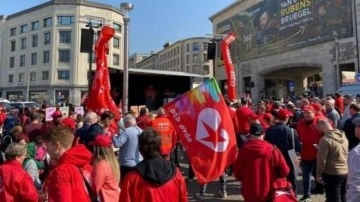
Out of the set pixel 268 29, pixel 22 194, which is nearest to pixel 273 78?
pixel 268 29

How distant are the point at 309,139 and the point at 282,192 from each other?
3.10 meters

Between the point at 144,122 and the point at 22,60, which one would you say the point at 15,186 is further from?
the point at 22,60

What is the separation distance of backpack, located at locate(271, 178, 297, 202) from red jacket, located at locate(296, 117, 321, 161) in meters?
2.91

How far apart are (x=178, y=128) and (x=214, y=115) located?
604mm

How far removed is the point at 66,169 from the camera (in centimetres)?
302

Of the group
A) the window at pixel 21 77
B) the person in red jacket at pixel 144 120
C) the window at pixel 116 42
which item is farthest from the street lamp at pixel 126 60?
the window at pixel 21 77

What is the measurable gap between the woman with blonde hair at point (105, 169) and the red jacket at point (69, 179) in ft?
1.44

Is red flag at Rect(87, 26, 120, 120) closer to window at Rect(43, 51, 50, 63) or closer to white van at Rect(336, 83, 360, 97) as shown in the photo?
white van at Rect(336, 83, 360, 97)

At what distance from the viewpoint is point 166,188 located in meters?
3.03

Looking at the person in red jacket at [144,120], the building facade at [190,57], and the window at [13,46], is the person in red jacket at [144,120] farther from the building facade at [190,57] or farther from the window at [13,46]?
the building facade at [190,57]

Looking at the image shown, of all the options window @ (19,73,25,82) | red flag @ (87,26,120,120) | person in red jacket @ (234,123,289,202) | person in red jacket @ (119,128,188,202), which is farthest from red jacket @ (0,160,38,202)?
window @ (19,73,25,82)

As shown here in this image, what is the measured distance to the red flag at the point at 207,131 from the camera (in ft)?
20.0

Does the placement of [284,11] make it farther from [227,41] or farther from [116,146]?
[116,146]

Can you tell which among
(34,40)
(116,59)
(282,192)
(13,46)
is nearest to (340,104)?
(282,192)
